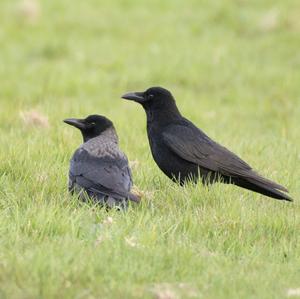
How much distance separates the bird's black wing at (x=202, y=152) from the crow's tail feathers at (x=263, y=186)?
0.31 feet

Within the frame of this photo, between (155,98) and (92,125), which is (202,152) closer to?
(155,98)

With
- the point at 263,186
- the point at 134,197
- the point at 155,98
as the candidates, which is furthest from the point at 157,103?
the point at 134,197

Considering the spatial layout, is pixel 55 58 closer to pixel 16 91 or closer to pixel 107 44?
pixel 107 44

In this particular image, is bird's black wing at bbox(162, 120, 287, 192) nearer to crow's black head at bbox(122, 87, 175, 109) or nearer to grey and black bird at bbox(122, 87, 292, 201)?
grey and black bird at bbox(122, 87, 292, 201)

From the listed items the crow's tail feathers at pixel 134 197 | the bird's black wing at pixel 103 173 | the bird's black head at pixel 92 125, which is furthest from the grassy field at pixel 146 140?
the bird's black head at pixel 92 125

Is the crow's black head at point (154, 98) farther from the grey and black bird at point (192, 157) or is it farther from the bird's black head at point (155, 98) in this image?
the grey and black bird at point (192, 157)

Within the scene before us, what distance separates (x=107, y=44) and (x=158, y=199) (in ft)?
31.2

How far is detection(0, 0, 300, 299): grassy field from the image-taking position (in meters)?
5.10

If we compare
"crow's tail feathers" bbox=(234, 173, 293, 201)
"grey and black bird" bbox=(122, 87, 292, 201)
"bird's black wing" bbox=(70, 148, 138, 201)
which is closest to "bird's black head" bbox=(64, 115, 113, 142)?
"grey and black bird" bbox=(122, 87, 292, 201)

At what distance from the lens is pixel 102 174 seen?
6.75 metres

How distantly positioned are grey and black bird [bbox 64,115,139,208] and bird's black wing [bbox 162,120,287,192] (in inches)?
21.6

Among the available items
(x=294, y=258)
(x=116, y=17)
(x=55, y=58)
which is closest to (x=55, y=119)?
(x=294, y=258)

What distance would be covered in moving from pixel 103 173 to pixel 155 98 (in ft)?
5.21

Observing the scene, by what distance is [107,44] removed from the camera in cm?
1598
